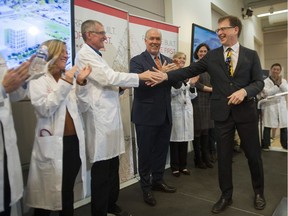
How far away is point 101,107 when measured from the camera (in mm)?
1847

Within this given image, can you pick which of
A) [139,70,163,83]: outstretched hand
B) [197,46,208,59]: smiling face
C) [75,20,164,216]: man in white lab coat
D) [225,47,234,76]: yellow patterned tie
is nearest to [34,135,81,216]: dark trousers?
[75,20,164,216]: man in white lab coat

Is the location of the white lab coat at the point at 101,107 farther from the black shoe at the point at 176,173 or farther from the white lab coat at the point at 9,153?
the black shoe at the point at 176,173

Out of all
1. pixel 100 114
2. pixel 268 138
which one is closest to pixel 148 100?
pixel 100 114

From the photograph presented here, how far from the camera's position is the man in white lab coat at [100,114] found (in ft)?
6.05

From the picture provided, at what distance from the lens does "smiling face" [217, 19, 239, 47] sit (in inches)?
87.9

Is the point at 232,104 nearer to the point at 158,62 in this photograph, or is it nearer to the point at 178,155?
the point at 158,62

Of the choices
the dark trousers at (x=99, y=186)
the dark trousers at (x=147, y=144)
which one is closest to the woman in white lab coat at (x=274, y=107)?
the dark trousers at (x=147, y=144)

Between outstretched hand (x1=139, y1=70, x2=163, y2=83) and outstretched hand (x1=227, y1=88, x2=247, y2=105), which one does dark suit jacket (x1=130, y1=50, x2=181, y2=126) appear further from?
outstretched hand (x1=227, y1=88, x2=247, y2=105)

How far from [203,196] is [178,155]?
0.77 m

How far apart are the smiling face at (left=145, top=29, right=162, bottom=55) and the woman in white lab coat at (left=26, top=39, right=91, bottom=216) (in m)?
0.89

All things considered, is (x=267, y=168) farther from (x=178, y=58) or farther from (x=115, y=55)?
(x=115, y=55)

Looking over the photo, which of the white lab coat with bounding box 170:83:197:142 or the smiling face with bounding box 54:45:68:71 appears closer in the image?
the smiling face with bounding box 54:45:68:71

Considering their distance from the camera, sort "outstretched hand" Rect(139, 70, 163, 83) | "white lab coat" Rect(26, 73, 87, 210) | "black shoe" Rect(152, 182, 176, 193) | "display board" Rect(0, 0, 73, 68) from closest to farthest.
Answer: "white lab coat" Rect(26, 73, 87, 210)
"display board" Rect(0, 0, 73, 68)
"outstretched hand" Rect(139, 70, 163, 83)
"black shoe" Rect(152, 182, 176, 193)

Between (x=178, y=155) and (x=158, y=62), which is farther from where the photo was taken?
(x=178, y=155)
